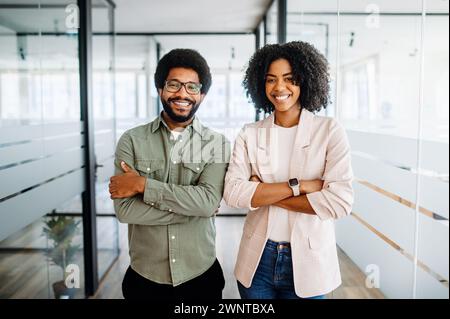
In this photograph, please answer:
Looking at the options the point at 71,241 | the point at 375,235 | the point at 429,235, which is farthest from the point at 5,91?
the point at 429,235

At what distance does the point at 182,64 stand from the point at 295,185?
0.55m

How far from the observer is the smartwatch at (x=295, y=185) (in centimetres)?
126

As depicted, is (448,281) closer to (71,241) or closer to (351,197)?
(351,197)

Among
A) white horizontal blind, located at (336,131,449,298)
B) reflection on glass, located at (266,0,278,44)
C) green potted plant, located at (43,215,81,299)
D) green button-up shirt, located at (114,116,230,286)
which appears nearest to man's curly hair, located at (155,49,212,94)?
green button-up shirt, located at (114,116,230,286)

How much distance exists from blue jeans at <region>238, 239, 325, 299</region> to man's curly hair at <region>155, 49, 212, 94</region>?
1.97ft

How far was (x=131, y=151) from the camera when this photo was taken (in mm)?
1376

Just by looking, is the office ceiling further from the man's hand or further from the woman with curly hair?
the man's hand

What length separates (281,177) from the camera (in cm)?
133

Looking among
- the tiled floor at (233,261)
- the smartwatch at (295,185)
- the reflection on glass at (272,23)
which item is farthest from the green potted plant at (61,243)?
the reflection on glass at (272,23)

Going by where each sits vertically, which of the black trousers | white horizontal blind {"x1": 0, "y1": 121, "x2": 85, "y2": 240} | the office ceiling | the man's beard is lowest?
the black trousers

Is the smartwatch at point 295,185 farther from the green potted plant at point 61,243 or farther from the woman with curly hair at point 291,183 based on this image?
the green potted plant at point 61,243

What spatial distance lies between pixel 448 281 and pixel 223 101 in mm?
1525

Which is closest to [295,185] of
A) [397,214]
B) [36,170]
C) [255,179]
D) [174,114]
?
[255,179]

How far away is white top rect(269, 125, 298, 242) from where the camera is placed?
1.32 meters
